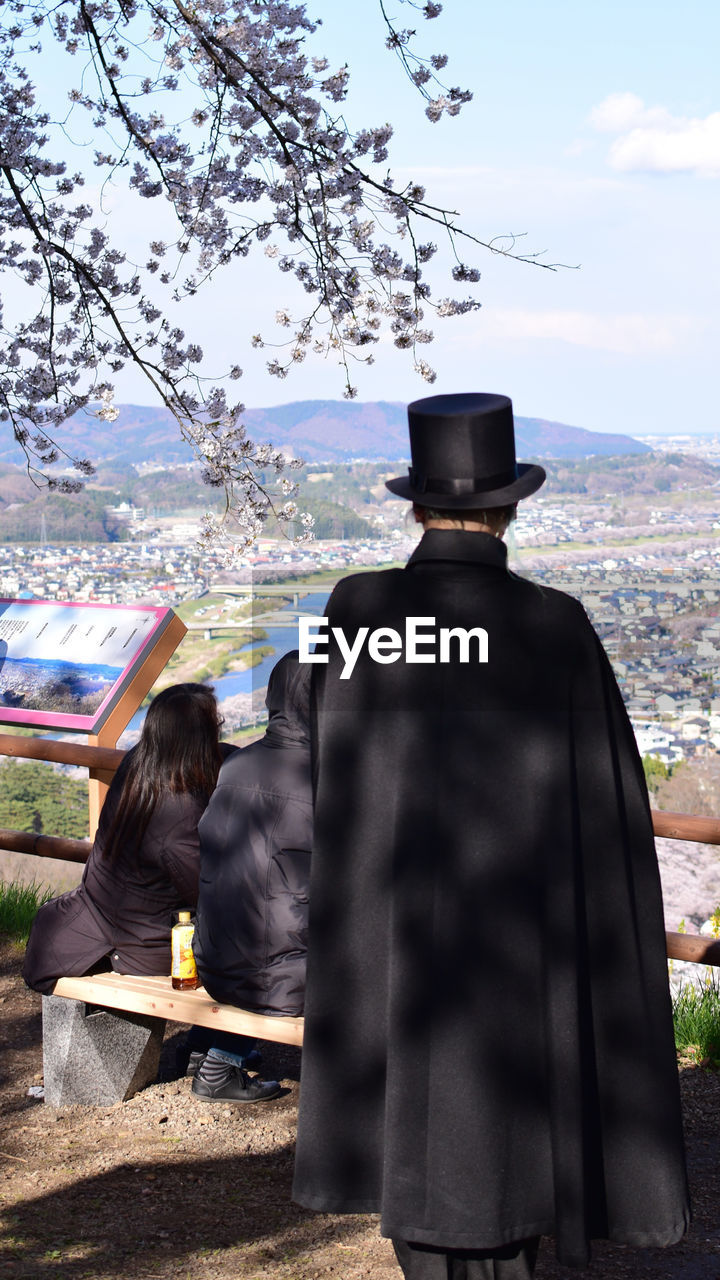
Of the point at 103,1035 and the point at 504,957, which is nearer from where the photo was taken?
the point at 504,957

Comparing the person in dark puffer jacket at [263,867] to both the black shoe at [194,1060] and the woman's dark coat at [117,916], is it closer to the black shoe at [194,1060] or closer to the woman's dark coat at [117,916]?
the woman's dark coat at [117,916]

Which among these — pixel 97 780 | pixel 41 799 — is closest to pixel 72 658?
pixel 97 780

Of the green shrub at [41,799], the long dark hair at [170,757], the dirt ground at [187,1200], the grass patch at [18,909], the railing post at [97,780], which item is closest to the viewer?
the dirt ground at [187,1200]

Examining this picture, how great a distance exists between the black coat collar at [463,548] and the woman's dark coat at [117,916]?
1505 millimetres

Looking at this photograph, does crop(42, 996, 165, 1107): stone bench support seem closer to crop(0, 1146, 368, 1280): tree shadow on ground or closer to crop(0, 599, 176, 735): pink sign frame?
crop(0, 1146, 368, 1280): tree shadow on ground

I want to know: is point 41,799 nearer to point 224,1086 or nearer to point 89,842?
point 89,842

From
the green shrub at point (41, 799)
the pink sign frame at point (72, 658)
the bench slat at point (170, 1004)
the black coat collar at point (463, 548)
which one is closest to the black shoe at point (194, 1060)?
the bench slat at point (170, 1004)

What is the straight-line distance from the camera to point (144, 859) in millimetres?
3203

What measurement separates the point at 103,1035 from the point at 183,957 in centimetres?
41

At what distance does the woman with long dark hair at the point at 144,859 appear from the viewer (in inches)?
124

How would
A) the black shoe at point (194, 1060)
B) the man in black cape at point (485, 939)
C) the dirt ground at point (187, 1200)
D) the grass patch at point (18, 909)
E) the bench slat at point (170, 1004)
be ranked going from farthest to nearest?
the grass patch at point (18, 909) < the black shoe at point (194, 1060) < the bench slat at point (170, 1004) < the dirt ground at point (187, 1200) < the man in black cape at point (485, 939)

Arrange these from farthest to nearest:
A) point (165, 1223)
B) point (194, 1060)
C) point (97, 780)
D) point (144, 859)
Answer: point (97, 780) → point (194, 1060) → point (144, 859) → point (165, 1223)

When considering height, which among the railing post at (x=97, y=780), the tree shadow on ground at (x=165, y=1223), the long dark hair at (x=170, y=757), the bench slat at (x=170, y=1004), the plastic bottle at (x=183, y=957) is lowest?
the tree shadow on ground at (x=165, y=1223)

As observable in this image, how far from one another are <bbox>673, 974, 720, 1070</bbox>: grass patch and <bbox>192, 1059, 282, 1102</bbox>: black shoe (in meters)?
1.26
